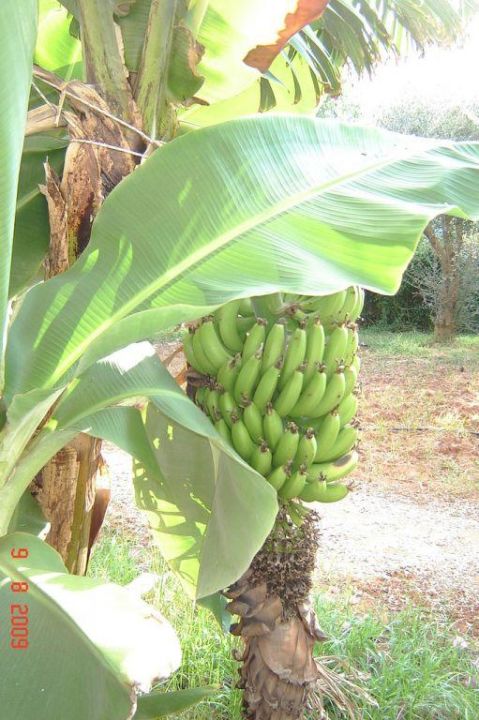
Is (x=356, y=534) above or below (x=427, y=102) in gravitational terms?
below

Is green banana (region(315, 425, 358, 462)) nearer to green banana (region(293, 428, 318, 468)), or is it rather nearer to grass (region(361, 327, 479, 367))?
green banana (region(293, 428, 318, 468))

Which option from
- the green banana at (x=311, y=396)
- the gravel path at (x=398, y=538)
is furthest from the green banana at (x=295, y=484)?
the gravel path at (x=398, y=538)

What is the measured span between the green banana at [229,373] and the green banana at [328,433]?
0.20 meters

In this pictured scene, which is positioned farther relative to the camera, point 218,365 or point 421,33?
point 421,33

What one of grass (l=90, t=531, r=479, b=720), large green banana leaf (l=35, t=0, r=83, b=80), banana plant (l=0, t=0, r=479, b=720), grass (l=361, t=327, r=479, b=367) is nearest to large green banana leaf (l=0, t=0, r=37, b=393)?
banana plant (l=0, t=0, r=479, b=720)

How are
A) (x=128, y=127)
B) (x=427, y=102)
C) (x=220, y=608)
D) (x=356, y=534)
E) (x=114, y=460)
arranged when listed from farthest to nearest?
(x=427, y=102), (x=114, y=460), (x=356, y=534), (x=220, y=608), (x=128, y=127)

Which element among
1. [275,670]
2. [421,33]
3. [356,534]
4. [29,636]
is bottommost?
[356,534]

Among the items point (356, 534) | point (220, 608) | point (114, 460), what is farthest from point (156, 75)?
point (114, 460)

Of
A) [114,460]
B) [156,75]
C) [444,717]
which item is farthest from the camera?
[114,460]

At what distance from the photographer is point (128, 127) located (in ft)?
3.58

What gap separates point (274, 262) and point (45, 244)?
1.94ft

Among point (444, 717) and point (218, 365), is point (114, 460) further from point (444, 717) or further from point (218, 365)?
point (218, 365)

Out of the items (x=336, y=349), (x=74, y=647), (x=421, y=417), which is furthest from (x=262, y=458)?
(x=421, y=417)

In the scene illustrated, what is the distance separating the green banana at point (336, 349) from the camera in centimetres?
127
